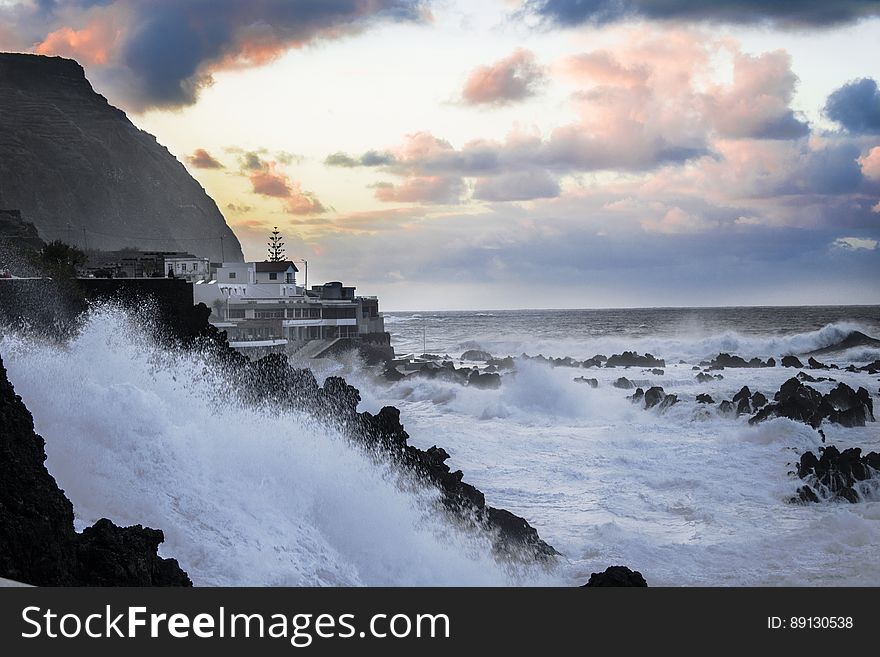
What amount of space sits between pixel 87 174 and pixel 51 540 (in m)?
87.9

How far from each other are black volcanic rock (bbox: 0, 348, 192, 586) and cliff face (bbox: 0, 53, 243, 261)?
71.1 metres

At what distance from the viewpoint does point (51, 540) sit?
7.50 meters

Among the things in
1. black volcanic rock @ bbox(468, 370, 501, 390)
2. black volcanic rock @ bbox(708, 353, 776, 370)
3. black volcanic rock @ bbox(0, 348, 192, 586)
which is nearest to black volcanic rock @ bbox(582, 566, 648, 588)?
black volcanic rock @ bbox(0, 348, 192, 586)

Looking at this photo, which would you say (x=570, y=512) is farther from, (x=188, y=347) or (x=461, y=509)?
(x=188, y=347)

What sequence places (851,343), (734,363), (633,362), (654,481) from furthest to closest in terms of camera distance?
1. (851,343)
2. (633,362)
3. (734,363)
4. (654,481)

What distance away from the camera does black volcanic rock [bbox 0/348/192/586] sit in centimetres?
735

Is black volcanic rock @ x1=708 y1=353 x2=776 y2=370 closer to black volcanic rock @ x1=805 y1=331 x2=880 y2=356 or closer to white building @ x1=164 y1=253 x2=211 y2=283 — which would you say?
black volcanic rock @ x1=805 y1=331 x2=880 y2=356

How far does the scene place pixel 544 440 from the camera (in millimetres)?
25797

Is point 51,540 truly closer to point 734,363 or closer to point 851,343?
point 734,363

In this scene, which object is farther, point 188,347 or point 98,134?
point 98,134

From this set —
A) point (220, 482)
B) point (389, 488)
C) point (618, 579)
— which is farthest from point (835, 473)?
point (220, 482)

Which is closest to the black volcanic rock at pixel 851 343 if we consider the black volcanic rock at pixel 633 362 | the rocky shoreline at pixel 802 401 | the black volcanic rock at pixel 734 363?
the rocky shoreline at pixel 802 401

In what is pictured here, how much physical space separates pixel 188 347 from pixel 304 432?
13.0 ft
